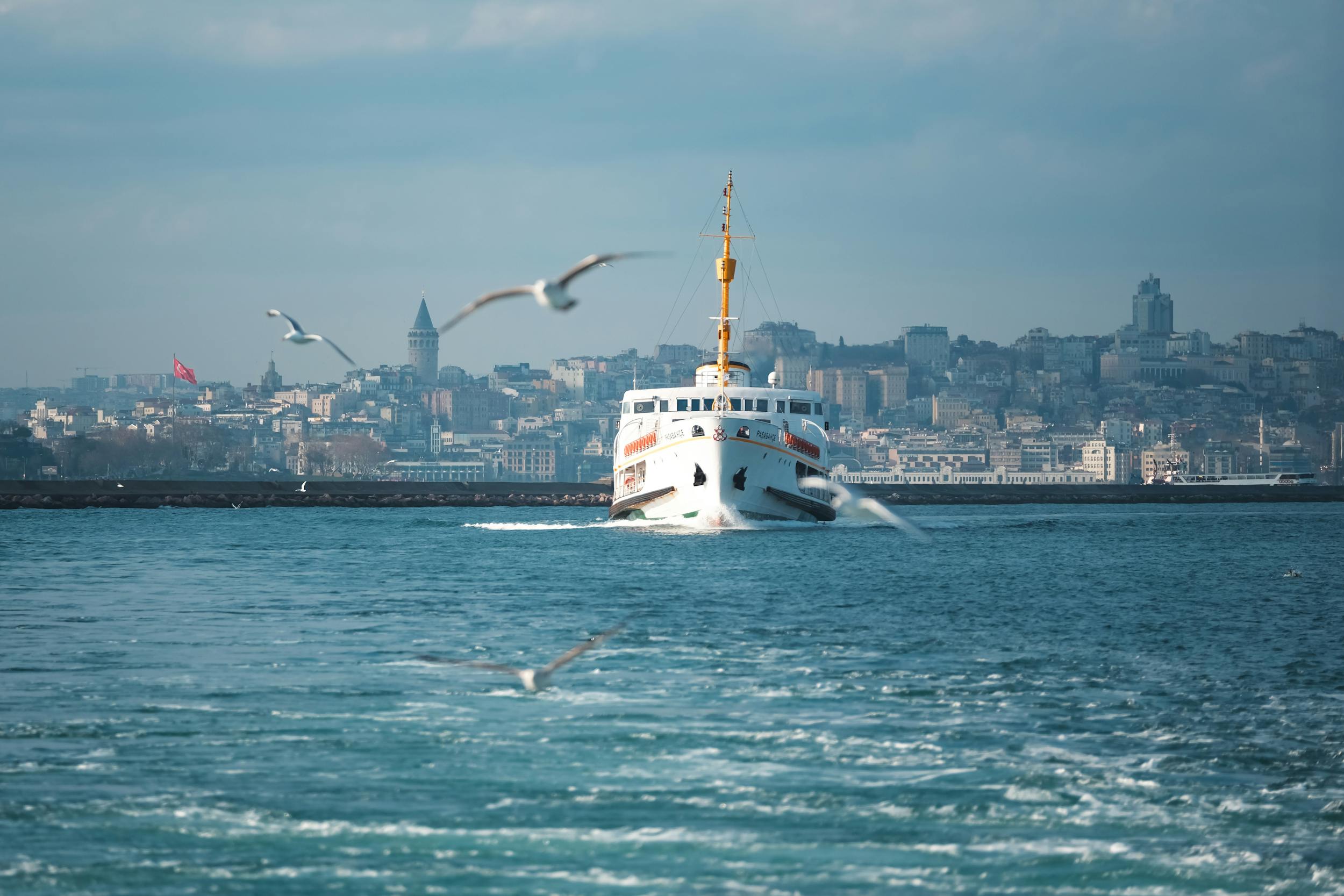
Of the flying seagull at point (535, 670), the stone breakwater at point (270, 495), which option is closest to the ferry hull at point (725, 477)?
the flying seagull at point (535, 670)

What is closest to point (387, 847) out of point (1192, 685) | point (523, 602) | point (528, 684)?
point (528, 684)

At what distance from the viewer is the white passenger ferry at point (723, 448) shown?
46.5 m

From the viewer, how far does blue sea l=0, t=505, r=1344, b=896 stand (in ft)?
35.4

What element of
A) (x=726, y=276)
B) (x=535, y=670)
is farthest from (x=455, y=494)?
(x=535, y=670)

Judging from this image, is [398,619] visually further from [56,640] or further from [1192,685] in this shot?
[1192,685]

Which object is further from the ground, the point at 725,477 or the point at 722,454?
the point at 722,454

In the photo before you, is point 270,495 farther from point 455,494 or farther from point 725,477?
point 725,477

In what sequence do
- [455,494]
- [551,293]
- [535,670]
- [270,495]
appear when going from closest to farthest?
1. [551,293]
2. [535,670]
3. [270,495]
4. [455,494]

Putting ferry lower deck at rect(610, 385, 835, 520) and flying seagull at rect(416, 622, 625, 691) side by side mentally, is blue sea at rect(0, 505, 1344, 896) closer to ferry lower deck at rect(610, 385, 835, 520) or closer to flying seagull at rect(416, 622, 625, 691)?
flying seagull at rect(416, 622, 625, 691)

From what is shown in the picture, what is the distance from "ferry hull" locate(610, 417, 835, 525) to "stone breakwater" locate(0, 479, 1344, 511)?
39.5 meters

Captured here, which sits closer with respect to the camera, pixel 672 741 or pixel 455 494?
pixel 672 741

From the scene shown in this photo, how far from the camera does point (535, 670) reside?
63.8ft

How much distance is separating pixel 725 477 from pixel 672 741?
3233 centimetres

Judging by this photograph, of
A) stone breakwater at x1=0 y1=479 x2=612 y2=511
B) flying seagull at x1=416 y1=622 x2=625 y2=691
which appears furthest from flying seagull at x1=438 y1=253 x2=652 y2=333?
stone breakwater at x1=0 y1=479 x2=612 y2=511
